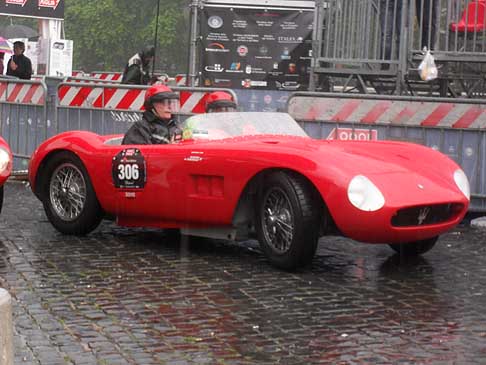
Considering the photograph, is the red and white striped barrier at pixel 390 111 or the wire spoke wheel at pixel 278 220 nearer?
the wire spoke wheel at pixel 278 220

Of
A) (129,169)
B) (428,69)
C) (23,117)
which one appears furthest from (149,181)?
(23,117)

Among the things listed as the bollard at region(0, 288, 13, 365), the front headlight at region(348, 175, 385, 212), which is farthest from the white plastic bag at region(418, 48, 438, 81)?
the bollard at region(0, 288, 13, 365)

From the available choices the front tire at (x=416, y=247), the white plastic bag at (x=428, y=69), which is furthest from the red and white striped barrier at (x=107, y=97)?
the front tire at (x=416, y=247)

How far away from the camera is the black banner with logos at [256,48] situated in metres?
20.8

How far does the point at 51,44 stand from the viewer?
33.1 meters

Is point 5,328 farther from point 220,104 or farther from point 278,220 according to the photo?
point 220,104

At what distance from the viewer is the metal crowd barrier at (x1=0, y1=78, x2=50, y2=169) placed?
14795 mm

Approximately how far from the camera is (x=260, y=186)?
8367mm

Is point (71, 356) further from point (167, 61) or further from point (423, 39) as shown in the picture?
point (167, 61)

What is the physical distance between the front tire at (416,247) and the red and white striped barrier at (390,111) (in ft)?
9.85

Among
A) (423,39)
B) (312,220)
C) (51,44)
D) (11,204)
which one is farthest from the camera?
(51,44)

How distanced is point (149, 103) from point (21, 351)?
14.3 feet

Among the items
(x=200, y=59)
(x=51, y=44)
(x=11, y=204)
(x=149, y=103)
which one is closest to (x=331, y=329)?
(x=149, y=103)

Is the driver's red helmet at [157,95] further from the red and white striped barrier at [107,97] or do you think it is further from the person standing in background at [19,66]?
the person standing in background at [19,66]
